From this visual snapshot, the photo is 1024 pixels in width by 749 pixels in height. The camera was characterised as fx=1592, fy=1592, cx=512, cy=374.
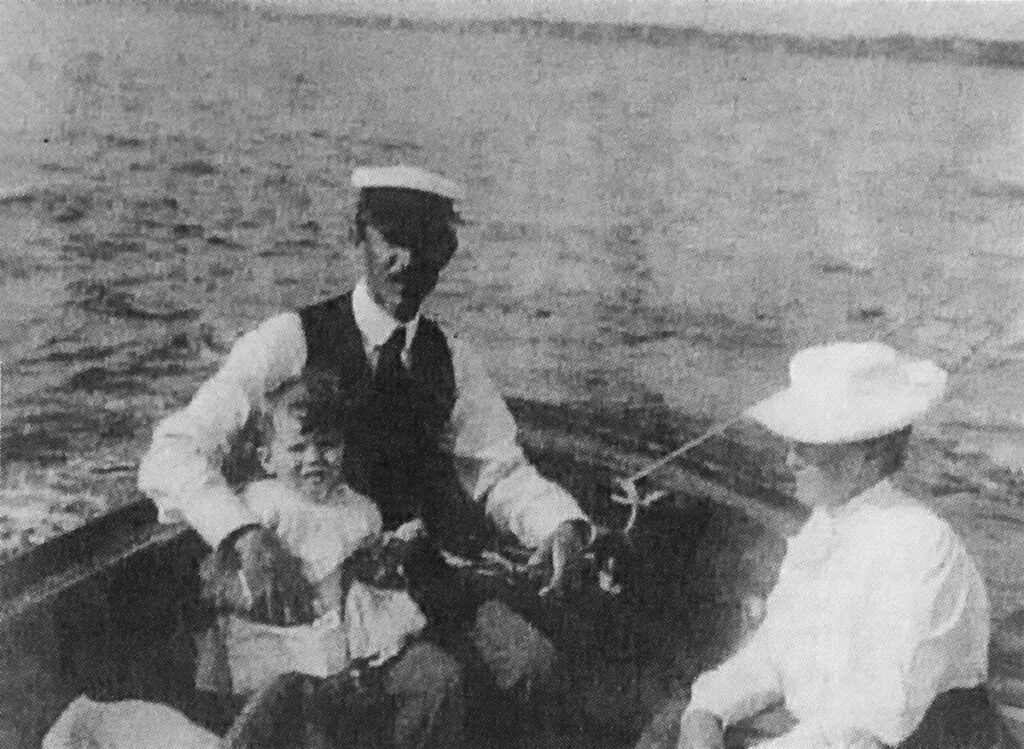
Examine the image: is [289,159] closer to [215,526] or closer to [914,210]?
[215,526]

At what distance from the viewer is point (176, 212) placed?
3.30 meters

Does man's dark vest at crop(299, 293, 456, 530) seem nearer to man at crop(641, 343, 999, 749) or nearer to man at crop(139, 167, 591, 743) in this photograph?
man at crop(139, 167, 591, 743)

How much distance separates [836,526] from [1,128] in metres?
1.86

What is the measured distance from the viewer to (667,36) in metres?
3.23

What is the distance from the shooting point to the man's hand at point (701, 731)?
9.87 feet

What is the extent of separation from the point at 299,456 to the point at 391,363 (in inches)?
10.3

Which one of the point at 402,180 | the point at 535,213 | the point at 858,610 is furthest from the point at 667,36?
the point at 858,610

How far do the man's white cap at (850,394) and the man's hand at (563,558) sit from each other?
431mm

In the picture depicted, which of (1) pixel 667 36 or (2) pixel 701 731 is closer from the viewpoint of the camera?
(2) pixel 701 731

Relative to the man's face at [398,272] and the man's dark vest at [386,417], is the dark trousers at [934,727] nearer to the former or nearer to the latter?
the man's dark vest at [386,417]

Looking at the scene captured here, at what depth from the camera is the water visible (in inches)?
124

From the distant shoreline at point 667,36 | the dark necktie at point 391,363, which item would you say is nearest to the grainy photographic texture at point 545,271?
the distant shoreline at point 667,36

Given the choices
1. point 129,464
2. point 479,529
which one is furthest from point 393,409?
point 129,464

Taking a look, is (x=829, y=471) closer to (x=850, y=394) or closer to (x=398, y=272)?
(x=850, y=394)
